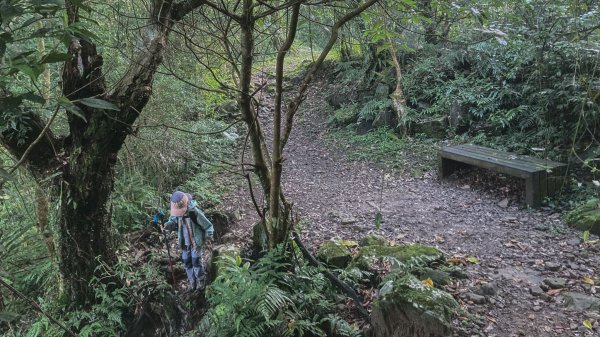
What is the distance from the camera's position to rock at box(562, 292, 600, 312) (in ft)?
11.9

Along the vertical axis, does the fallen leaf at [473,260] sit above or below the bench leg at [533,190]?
below

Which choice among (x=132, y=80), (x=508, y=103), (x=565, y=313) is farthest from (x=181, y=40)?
(x=508, y=103)

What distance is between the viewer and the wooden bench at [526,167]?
5.89 meters

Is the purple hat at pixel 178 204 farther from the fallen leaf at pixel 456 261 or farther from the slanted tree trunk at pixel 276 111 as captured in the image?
the fallen leaf at pixel 456 261

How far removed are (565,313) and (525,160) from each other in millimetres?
3193

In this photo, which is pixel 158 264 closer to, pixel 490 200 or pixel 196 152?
pixel 196 152

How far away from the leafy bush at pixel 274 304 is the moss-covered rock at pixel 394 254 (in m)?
0.70

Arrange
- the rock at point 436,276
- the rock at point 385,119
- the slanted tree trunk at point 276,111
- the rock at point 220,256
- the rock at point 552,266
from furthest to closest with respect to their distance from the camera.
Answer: the rock at point 385,119, the rock at point 220,256, the rock at point 552,266, the rock at point 436,276, the slanted tree trunk at point 276,111

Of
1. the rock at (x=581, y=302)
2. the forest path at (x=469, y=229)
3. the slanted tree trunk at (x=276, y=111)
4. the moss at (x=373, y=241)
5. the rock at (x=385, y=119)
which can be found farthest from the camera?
the rock at (x=385, y=119)

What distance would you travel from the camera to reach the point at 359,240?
17.9 ft

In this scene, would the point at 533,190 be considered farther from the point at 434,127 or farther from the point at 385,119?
the point at 385,119

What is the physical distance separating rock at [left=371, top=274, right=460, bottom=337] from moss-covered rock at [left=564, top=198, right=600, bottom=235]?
8.64ft

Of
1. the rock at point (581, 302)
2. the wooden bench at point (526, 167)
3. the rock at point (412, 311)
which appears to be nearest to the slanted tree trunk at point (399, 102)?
the wooden bench at point (526, 167)

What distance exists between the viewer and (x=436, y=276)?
13.4 ft
